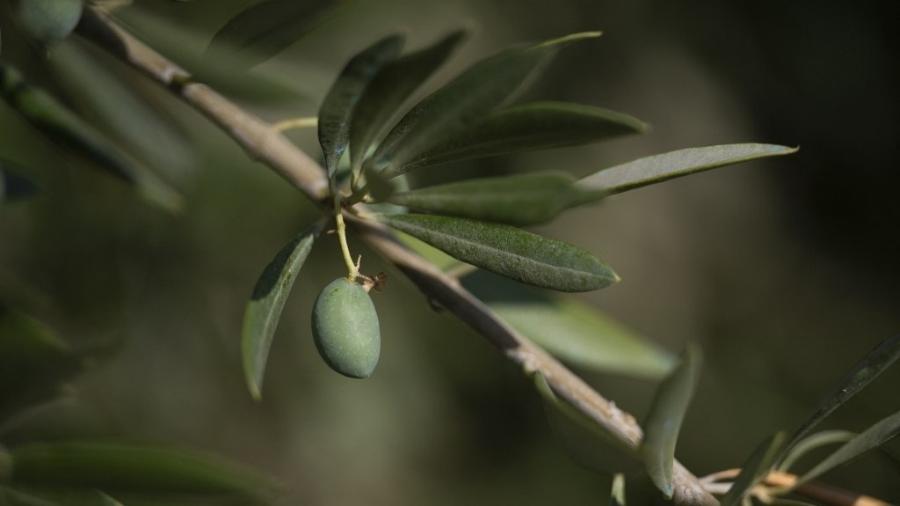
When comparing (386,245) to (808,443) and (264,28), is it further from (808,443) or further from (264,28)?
(808,443)

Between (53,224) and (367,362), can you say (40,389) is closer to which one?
(367,362)

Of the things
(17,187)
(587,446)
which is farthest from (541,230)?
(587,446)

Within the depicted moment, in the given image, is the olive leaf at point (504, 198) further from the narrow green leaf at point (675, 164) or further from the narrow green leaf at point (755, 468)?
the narrow green leaf at point (755, 468)

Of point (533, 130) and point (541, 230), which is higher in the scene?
point (541, 230)

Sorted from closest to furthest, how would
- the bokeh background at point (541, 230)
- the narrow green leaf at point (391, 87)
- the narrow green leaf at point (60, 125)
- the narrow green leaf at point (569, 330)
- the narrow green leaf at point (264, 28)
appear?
1. the narrow green leaf at point (391, 87)
2. the narrow green leaf at point (264, 28)
3. the narrow green leaf at point (60, 125)
4. the narrow green leaf at point (569, 330)
5. the bokeh background at point (541, 230)

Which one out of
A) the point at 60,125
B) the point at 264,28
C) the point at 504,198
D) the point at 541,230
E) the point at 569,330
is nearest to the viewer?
the point at 504,198

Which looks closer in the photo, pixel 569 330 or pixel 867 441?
pixel 867 441

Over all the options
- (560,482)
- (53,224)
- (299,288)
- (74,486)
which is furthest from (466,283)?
(560,482)

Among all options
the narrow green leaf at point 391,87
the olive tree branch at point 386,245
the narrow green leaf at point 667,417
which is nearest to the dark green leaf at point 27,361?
the olive tree branch at point 386,245
